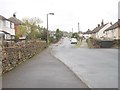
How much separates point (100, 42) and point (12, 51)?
117 ft

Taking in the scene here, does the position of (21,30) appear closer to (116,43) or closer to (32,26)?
(32,26)

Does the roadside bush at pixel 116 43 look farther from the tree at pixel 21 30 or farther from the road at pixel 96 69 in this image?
the tree at pixel 21 30

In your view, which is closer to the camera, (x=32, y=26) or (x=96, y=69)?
(x=96, y=69)

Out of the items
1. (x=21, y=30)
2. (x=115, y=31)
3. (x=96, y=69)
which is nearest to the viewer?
(x=96, y=69)

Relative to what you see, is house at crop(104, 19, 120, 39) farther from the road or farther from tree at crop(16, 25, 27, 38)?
the road

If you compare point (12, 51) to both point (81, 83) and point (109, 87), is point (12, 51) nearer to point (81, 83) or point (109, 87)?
point (81, 83)

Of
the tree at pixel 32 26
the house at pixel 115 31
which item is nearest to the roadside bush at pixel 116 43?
the house at pixel 115 31

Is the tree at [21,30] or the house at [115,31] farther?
the tree at [21,30]

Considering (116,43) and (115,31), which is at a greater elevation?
(115,31)

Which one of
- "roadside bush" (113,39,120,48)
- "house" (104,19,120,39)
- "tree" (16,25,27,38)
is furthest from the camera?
"tree" (16,25,27,38)

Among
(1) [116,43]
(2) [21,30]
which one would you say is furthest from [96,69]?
(2) [21,30]

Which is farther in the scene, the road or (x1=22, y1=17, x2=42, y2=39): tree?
(x1=22, y1=17, x2=42, y2=39): tree

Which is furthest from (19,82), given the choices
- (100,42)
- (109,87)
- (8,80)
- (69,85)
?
(100,42)

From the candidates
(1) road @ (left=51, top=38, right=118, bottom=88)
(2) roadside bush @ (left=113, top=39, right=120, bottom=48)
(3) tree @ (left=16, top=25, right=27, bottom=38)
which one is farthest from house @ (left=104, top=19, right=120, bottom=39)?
(1) road @ (left=51, top=38, right=118, bottom=88)
